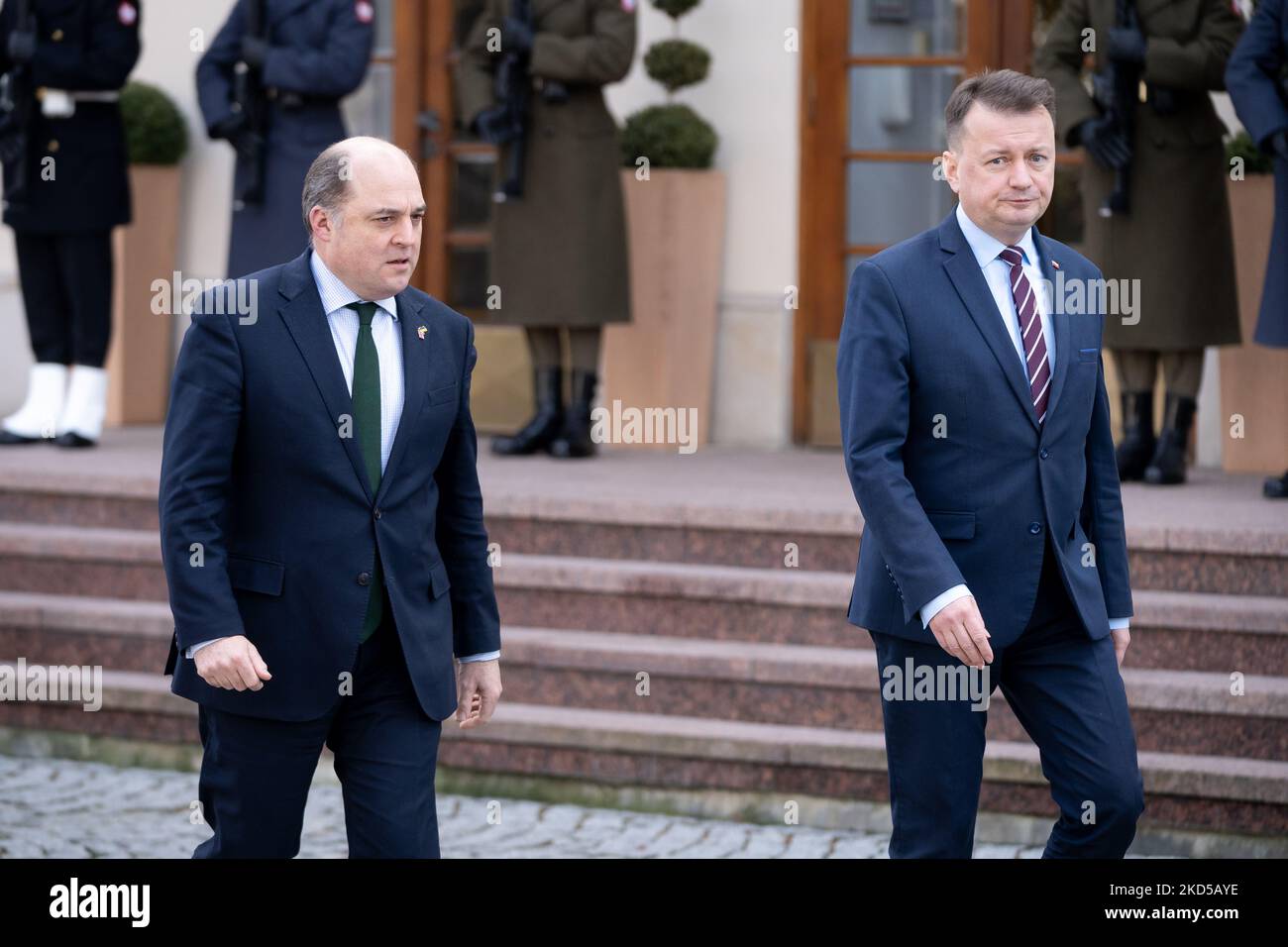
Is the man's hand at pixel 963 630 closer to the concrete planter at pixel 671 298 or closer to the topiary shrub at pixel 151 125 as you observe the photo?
the concrete planter at pixel 671 298

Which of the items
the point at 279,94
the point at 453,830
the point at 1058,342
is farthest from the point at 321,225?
the point at 279,94

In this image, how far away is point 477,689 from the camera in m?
3.80

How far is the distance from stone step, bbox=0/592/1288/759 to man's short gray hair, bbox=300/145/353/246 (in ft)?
9.23

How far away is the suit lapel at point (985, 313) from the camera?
A: 3.62m

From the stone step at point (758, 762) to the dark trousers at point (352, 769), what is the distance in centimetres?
232

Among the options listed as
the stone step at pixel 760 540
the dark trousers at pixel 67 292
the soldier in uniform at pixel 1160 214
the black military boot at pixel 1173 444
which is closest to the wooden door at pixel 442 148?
the dark trousers at pixel 67 292

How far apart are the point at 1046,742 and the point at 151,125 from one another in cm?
683

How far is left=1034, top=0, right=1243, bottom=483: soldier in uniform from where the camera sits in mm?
7012

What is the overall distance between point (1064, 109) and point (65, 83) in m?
4.10

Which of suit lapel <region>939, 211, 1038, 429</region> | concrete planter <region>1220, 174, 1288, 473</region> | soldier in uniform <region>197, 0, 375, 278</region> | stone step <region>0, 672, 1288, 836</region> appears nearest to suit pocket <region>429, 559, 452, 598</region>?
suit lapel <region>939, 211, 1038, 429</region>

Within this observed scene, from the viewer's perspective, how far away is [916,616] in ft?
11.9

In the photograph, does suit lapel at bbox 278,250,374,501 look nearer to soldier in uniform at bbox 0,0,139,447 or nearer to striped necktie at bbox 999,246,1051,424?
striped necktie at bbox 999,246,1051,424

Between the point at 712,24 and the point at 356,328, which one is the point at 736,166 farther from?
the point at 356,328

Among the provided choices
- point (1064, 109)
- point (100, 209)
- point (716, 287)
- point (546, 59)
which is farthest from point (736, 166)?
point (100, 209)
